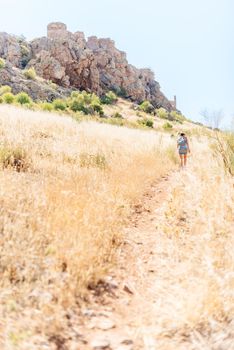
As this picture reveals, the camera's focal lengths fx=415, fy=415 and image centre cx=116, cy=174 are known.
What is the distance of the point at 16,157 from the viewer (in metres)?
7.48

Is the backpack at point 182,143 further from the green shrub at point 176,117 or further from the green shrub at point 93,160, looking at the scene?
the green shrub at point 176,117

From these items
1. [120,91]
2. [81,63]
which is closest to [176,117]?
[120,91]

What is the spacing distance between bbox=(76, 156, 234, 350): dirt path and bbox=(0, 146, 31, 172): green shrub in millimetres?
2670

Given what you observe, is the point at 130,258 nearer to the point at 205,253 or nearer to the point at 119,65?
the point at 205,253

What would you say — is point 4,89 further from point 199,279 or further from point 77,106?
point 199,279

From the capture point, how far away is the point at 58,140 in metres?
10.6

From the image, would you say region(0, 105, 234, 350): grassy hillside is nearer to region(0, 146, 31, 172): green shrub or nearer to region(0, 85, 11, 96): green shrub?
region(0, 146, 31, 172): green shrub

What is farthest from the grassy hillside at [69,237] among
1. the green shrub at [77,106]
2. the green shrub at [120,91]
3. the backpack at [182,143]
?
the green shrub at [120,91]

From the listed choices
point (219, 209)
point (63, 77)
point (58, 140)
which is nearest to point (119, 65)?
point (63, 77)

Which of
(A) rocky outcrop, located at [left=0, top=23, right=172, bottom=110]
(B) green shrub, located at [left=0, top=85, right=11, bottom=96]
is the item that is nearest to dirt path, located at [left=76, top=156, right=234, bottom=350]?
(B) green shrub, located at [left=0, top=85, right=11, bottom=96]

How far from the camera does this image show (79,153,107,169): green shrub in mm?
8288

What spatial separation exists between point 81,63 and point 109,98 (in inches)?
340

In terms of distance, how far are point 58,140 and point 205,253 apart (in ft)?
24.1

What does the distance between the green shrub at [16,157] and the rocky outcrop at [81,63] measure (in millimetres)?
70757
